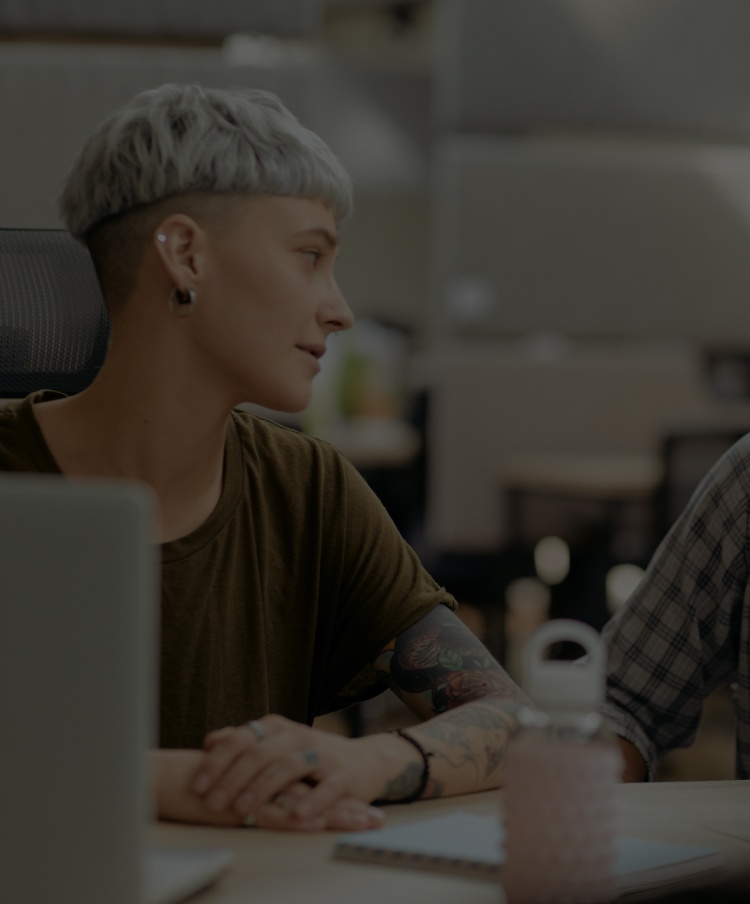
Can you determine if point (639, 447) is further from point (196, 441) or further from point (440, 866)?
point (440, 866)

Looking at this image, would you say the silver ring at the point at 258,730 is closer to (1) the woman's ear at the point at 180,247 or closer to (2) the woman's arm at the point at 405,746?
(2) the woman's arm at the point at 405,746

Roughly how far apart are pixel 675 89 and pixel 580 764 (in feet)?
11.3

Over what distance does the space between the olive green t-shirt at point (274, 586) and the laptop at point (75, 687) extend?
0.55 m

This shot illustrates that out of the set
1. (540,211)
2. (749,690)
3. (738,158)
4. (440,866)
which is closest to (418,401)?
(540,211)

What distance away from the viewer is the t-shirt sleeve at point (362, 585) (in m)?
1.23

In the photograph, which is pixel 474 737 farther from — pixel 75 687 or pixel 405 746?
pixel 75 687

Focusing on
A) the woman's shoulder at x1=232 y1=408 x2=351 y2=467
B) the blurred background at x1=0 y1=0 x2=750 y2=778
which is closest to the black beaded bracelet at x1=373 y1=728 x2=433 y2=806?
the woman's shoulder at x1=232 y1=408 x2=351 y2=467

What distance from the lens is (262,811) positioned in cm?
84

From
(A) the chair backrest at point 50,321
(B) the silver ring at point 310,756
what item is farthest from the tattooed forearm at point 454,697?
(A) the chair backrest at point 50,321

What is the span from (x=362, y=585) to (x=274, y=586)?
0.27 feet

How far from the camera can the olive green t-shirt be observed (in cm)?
115

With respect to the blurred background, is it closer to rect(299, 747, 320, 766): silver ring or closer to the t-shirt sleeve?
the t-shirt sleeve

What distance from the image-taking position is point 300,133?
3.97ft

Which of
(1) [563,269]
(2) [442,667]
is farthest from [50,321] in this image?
(1) [563,269]
